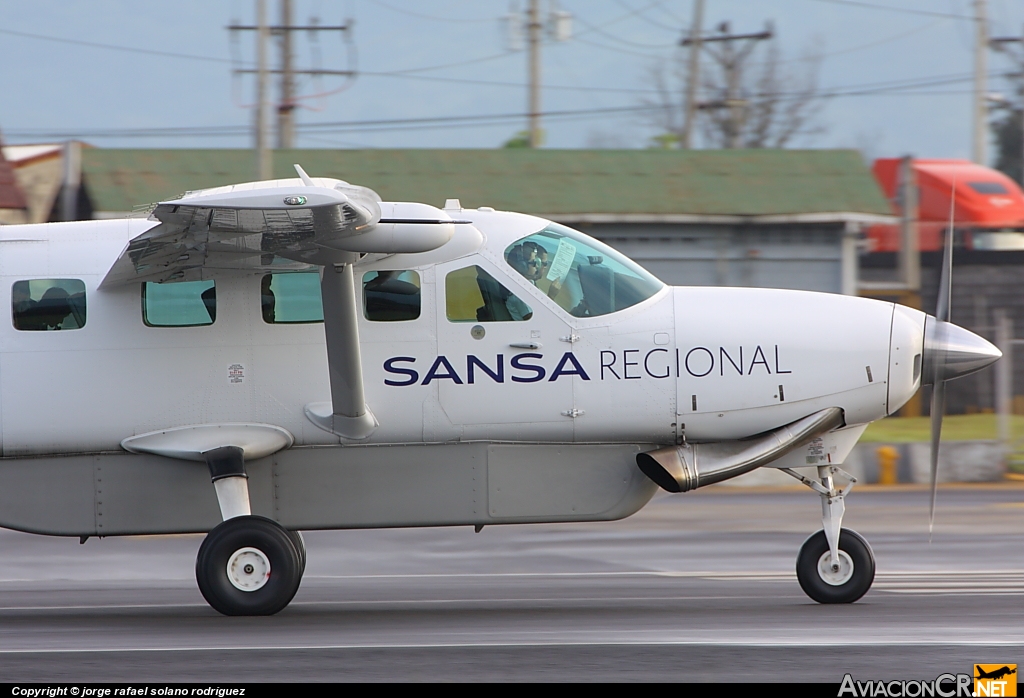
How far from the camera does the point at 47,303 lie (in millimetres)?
8102

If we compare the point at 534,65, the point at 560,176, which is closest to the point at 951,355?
the point at 560,176

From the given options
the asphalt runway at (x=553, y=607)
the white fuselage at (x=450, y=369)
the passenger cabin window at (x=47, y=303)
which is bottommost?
the asphalt runway at (x=553, y=607)

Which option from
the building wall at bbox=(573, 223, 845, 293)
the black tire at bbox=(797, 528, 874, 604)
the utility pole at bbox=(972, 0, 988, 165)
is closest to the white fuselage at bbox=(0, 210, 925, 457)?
the black tire at bbox=(797, 528, 874, 604)

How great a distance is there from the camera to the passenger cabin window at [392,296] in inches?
318

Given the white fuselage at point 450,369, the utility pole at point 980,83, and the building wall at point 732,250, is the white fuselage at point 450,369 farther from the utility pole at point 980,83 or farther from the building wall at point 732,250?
the utility pole at point 980,83

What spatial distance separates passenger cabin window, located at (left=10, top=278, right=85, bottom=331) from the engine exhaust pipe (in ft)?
12.8

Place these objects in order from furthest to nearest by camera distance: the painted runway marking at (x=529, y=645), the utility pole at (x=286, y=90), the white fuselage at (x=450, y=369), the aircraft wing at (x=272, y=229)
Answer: the utility pole at (x=286, y=90)
the white fuselage at (x=450, y=369)
the aircraft wing at (x=272, y=229)
the painted runway marking at (x=529, y=645)

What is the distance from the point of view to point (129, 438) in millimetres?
8031

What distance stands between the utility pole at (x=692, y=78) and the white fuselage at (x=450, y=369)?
78.4 ft

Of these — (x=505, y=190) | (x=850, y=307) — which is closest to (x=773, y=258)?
(x=505, y=190)

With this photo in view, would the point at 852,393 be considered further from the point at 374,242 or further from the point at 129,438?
the point at 129,438

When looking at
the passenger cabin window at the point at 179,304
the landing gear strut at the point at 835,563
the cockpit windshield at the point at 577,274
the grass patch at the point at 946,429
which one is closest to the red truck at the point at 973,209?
the grass patch at the point at 946,429

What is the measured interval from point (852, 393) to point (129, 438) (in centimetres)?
482

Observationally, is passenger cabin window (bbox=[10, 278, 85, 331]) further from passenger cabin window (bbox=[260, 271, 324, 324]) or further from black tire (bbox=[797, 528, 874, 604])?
black tire (bbox=[797, 528, 874, 604])
